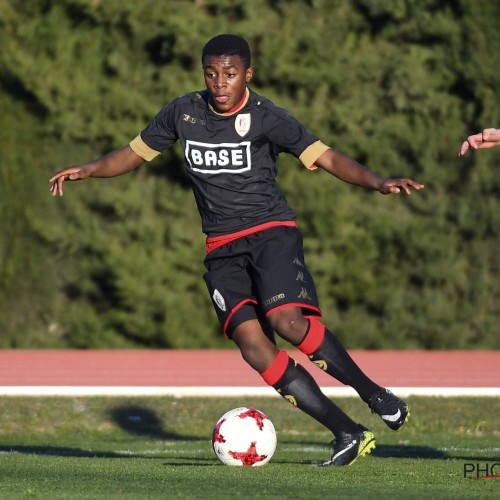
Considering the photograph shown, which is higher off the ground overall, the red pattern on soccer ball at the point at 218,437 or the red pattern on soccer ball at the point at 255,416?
the red pattern on soccer ball at the point at 255,416

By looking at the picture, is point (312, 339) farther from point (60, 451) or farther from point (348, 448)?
point (60, 451)

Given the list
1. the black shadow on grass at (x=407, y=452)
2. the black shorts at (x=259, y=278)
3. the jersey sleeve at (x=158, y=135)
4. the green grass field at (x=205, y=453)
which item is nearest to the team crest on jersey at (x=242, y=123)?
the jersey sleeve at (x=158, y=135)

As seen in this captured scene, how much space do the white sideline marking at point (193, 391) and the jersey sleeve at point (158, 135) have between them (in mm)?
3324

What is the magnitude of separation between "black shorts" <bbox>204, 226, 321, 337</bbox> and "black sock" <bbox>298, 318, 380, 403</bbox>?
0.43ft

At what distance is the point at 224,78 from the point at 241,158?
1.49 feet

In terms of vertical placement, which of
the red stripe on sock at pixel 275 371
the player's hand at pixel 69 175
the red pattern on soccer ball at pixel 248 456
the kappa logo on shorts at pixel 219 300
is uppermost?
the player's hand at pixel 69 175

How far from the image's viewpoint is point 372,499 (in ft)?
17.7

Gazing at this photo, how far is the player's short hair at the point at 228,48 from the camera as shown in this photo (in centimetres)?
707

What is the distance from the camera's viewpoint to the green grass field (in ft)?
18.9

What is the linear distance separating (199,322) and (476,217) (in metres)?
3.43

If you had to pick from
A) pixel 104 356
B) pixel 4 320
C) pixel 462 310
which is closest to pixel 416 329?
pixel 462 310

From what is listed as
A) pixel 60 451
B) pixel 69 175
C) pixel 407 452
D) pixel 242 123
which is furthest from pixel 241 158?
pixel 60 451

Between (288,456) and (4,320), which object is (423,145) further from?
(288,456)

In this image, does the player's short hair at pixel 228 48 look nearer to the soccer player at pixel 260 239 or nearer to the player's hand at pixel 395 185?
the soccer player at pixel 260 239
